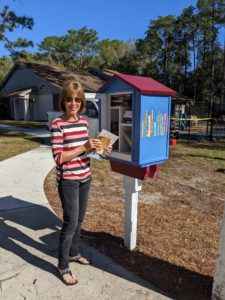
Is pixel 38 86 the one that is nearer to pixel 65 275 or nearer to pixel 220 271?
pixel 65 275

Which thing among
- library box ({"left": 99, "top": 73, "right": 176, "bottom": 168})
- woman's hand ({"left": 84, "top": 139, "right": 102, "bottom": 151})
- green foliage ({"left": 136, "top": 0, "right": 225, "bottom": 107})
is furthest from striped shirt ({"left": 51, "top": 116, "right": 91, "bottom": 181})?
green foliage ({"left": 136, "top": 0, "right": 225, "bottom": 107})

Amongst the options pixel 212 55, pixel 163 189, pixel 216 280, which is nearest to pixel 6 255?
pixel 216 280

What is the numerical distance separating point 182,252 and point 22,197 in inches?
106

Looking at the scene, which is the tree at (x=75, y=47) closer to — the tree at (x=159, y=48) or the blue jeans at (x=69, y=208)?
the tree at (x=159, y=48)

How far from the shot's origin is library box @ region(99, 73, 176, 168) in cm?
252

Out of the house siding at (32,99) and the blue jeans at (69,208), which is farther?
the house siding at (32,99)

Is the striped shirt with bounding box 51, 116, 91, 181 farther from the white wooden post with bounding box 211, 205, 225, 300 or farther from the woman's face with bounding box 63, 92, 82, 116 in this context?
the white wooden post with bounding box 211, 205, 225, 300

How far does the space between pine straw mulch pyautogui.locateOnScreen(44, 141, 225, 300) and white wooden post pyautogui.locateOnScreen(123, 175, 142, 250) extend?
0.12m

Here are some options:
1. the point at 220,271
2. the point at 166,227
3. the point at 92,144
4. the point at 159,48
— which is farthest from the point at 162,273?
the point at 159,48

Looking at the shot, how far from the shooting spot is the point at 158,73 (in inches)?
1560

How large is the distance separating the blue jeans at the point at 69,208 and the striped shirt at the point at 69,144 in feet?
0.22

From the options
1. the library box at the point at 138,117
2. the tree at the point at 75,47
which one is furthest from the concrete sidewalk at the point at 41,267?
the tree at the point at 75,47

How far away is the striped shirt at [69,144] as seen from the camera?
2.42 meters

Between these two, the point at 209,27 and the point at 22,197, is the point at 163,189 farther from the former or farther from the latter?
the point at 209,27
